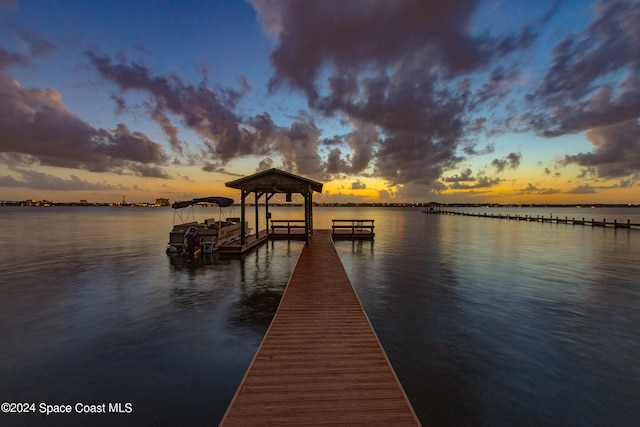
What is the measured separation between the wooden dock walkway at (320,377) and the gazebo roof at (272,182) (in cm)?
1247

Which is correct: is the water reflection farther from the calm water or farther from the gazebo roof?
the gazebo roof

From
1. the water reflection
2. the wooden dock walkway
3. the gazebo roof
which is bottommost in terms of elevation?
the water reflection

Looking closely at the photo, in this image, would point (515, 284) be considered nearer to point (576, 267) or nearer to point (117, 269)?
point (576, 267)

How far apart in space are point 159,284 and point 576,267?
25.9 meters


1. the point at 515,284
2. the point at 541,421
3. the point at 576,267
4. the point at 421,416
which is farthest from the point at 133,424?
the point at 576,267

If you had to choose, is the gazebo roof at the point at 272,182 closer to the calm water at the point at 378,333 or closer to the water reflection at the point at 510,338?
the calm water at the point at 378,333

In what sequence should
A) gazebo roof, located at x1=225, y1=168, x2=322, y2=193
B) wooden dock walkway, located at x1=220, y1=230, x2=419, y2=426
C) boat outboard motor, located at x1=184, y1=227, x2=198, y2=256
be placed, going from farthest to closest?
boat outboard motor, located at x1=184, y1=227, x2=198, y2=256
gazebo roof, located at x1=225, y1=168, x2=322, y2=193
wooden dock walkway, located at x1=220, y1=230, x2=419, y2=426

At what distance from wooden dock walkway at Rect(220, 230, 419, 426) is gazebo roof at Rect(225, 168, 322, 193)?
12465 millimetres

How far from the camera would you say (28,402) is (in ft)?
20.8

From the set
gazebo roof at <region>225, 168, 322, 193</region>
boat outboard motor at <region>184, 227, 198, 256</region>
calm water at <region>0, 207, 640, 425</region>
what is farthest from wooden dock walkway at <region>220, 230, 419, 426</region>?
boat outboard motor at <region>184, 227, 198, 256</region>

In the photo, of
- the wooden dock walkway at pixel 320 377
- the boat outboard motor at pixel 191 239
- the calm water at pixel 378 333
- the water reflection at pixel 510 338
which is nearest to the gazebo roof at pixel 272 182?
the boat outboard motor at pixel 191 239

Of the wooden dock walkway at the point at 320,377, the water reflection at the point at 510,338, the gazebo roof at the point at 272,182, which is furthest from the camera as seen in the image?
the gazebo roof at the point at 272,182

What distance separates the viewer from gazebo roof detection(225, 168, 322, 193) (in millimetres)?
20145

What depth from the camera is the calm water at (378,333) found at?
634cm
